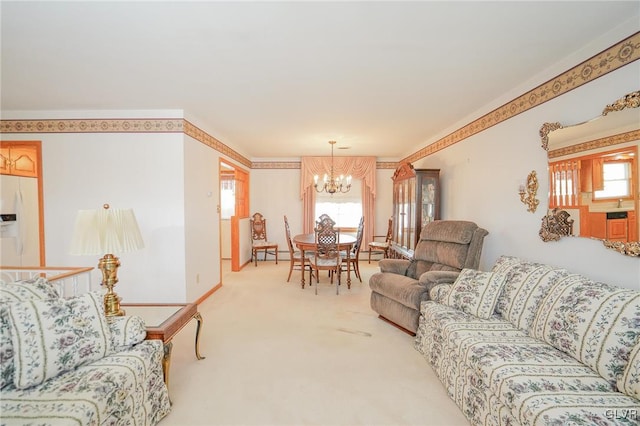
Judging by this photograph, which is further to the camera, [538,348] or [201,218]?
[201,218]

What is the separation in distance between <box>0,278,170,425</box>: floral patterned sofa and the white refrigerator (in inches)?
122

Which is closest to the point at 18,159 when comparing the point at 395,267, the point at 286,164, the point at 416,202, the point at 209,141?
the point at 209,141

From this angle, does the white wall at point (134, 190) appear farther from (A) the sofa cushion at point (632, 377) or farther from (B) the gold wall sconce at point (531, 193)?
(A) the sofa cushion at point (632, 377)

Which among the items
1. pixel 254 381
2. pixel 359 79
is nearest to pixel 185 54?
pixel 359 79

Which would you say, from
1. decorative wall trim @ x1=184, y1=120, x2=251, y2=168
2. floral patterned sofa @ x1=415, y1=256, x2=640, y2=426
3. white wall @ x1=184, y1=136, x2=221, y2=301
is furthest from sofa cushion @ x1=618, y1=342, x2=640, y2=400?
decorative wall trim @ x1=184, y1=120, x2=251, y2=168

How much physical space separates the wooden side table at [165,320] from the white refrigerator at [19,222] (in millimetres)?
2811

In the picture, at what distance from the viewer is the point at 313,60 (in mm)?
2299

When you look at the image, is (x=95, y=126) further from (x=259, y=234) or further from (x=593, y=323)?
(x=593, y=323)

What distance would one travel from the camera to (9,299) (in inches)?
60.6

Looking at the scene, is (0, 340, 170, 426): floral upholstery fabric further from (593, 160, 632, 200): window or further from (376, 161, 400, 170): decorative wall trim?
(376, 161, 400, 170): decorative wall trim

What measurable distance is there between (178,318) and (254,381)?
0.74 metres

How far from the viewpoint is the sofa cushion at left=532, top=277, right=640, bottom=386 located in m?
1.47

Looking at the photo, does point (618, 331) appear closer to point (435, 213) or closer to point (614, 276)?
point (614, 276)

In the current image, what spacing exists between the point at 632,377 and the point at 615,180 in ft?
4.03
